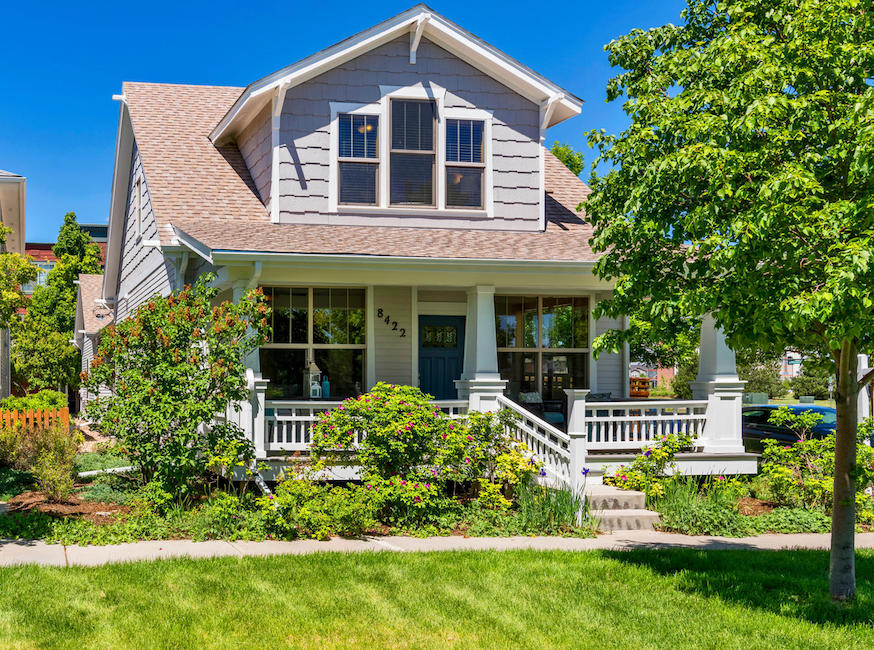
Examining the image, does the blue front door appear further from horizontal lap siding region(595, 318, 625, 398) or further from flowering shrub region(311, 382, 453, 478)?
flowering shrub region(311, 382, 453, 478)

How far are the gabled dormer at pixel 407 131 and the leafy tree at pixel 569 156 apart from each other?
30.7 feet

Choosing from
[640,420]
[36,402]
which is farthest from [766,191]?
[36,402]

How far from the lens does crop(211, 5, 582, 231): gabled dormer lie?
1367cm

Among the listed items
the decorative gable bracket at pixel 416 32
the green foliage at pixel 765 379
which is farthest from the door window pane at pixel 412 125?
the green foliage at pixel 765 379

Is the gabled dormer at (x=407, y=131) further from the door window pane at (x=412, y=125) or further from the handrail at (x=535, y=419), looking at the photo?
the handrail at (x=535, y=419)

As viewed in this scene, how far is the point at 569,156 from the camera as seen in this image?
23.9m

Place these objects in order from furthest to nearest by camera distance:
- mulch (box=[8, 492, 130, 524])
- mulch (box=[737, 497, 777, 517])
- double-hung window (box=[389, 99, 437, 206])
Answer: double-hung window (box=[389, 99, 437, 206]) < mulch (box=[737, 497, 777, 517]) < mulch (box=[8, 492, 130, 524])

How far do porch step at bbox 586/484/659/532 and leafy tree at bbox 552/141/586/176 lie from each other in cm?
1389

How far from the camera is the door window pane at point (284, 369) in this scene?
13.9 m

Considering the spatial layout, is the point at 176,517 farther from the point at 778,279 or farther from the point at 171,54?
the point at 171,54

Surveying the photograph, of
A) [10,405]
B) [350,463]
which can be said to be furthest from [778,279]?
[10,405]

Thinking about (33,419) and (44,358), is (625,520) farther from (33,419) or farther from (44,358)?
(44,358)

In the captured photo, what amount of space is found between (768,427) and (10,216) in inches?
774

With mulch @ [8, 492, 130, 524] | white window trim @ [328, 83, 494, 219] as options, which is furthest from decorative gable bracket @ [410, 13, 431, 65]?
mulch @ [8, 492, 130, 524]
